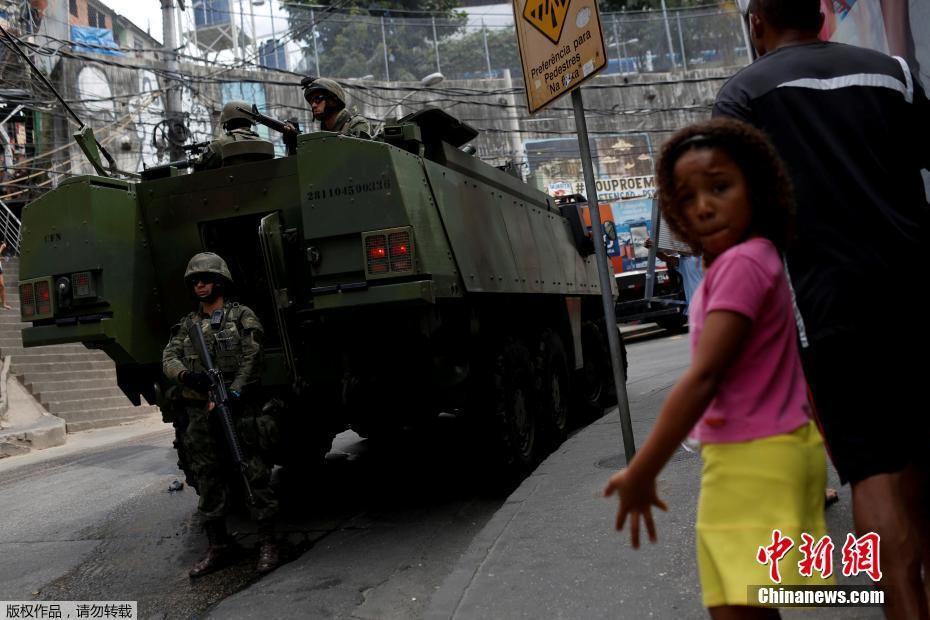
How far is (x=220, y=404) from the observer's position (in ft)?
14.7

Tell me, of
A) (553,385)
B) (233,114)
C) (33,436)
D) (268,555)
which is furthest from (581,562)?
(33,436)

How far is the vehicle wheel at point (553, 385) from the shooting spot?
21.5ft

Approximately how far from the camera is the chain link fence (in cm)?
2681

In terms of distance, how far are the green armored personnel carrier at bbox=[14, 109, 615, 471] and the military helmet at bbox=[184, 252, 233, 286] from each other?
26 centimetres

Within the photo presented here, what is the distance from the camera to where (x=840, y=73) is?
6.91 ft

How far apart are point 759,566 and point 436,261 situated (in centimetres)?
326

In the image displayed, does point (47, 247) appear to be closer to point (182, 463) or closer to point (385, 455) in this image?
point (182, 463)

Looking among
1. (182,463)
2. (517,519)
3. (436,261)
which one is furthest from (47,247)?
(517,519)

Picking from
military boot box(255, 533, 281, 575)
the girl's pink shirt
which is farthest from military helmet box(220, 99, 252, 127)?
the girl's pink shirt

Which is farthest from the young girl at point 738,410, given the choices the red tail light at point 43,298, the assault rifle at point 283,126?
the red tail light at point 43,298

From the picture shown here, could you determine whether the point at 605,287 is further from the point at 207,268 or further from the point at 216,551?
the point at 216,551

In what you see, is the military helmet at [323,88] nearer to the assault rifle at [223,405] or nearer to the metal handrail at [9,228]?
the assault rifle at [223,405]

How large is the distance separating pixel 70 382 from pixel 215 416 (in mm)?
9766

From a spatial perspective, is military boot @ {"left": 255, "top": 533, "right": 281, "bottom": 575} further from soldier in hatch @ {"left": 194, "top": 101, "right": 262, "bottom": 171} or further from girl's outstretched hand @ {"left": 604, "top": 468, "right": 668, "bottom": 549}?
girl's outstretched hand @ {"left": 604, "top": 468, "right": 668, "bottom": 549}
